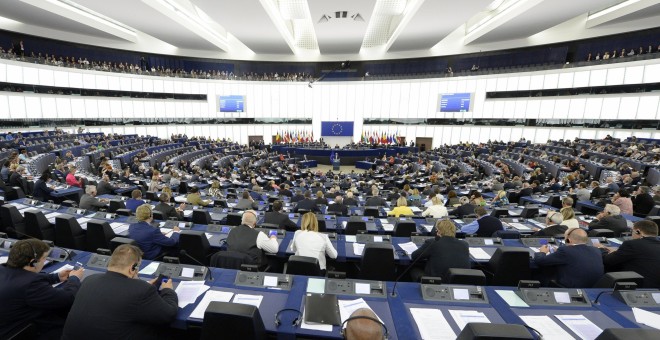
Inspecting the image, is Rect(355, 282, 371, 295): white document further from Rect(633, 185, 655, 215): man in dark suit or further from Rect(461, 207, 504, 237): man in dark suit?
Rect(633, 185, 655, 215): man in dark suit

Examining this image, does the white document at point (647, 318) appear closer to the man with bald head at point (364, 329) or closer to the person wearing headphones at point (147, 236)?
the man with bald head at point (364, 329)

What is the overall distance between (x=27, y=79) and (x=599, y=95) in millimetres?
40447

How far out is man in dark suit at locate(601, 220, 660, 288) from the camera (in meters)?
3.46

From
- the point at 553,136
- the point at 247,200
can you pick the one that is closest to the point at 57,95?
the point at 247,200

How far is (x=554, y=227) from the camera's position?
507 cm

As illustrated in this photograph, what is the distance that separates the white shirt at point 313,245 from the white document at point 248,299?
120 centimetres

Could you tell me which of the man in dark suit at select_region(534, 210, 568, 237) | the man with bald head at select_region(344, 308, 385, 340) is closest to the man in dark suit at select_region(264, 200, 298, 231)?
the man with bald head at select_region(344, 308, 385, 340)

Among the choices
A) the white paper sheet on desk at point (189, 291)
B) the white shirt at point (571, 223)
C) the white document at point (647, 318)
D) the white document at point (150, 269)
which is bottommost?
the white document at point (150, 269)

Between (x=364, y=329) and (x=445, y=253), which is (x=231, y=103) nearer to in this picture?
(x=445, y=253)

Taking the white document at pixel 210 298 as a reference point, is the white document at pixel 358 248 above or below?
below

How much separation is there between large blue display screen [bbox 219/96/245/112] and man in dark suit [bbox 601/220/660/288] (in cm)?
3268

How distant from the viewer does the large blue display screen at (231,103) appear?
32.2m

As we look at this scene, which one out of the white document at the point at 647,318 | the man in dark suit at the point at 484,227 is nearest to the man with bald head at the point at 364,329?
the white document at the point at 647,318

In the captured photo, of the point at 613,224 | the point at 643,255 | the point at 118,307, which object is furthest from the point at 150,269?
the point at 613,224
